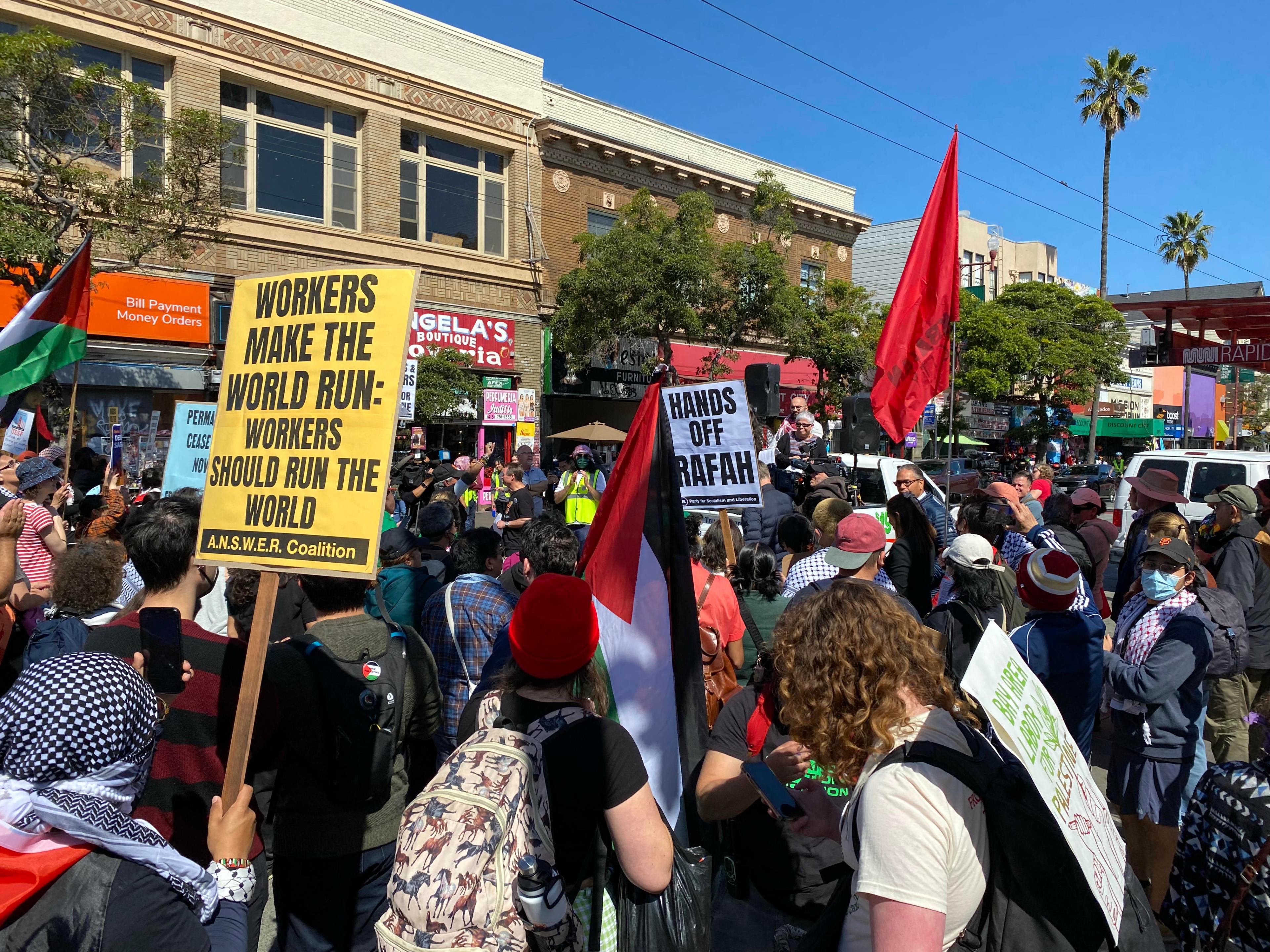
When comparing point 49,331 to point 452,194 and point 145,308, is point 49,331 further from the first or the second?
point 452,194

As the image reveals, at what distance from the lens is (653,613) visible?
3.00 meters

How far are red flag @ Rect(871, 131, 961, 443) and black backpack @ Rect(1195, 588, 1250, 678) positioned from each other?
2.40m

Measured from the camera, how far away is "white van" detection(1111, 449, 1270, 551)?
11.5 m

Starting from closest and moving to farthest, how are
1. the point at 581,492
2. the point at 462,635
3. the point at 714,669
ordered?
the point at 462,635, the point at 714,669, the point at 581,492

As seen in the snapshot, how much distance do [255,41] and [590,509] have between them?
16028 mm

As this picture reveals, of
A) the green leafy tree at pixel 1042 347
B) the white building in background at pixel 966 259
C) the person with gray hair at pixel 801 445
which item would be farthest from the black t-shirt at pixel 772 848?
the white building in background at pixel 966 259

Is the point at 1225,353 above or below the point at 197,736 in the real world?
above

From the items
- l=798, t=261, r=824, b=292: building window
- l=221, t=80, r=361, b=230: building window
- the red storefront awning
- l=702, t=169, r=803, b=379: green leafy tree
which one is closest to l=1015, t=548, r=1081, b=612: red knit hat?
l=221, t=80, r=361, b=230: building window

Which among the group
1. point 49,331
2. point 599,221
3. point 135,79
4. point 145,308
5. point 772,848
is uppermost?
point 135,79

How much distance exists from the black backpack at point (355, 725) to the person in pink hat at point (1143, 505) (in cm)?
529

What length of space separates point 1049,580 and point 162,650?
11.0ft

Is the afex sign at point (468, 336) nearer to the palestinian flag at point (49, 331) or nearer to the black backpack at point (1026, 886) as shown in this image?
the palestinian flag at point (49, 331)

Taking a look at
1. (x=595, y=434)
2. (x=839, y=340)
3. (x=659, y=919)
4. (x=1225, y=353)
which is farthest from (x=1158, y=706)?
(x=839, y=340)

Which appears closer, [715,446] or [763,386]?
[715,446]
